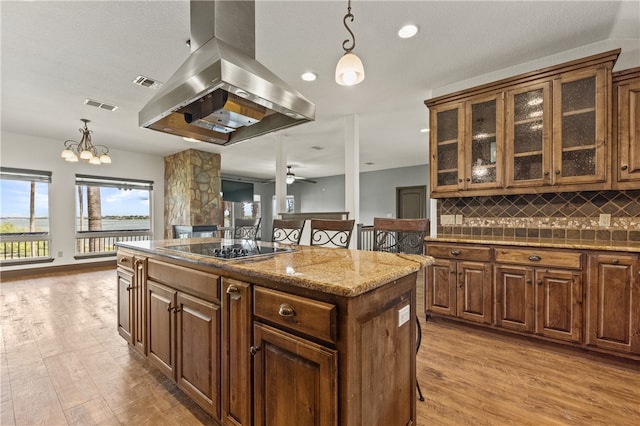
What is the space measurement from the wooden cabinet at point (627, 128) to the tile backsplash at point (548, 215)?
0.76ft

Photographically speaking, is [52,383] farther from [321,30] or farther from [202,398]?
[321,30]

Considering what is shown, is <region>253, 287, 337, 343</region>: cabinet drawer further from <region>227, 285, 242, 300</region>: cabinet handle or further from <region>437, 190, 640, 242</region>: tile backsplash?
<region>437, 190, 640, 242</region>: tile backsplash

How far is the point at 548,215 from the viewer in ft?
9.00

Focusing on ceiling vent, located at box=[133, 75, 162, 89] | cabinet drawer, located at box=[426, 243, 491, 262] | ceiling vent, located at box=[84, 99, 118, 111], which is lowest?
cabinet drawer, located at box=[426, 243, 491, 262]

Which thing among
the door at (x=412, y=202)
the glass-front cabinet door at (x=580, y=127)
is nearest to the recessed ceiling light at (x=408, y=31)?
the glass-front cabinet door at (x=580, y=127)

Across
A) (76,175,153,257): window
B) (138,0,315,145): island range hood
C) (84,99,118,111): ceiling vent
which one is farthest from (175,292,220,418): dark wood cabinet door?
(76,175,153,257): window

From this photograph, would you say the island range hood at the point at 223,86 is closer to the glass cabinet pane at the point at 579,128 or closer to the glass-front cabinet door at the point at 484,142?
the glass-front cabinet door at the point at 484,142

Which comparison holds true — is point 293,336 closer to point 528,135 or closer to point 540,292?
point 540,292

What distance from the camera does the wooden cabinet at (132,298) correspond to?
80.0 inches

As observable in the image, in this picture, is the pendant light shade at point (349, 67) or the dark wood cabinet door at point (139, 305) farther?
the dark wood cabinet door at point (139, 305)

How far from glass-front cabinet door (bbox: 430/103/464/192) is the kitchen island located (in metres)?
1.83

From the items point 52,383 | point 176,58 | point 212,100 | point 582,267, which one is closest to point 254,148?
point 176,58

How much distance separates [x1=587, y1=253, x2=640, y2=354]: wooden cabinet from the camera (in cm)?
201

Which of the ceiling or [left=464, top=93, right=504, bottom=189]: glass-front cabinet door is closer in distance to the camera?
the ceiling
